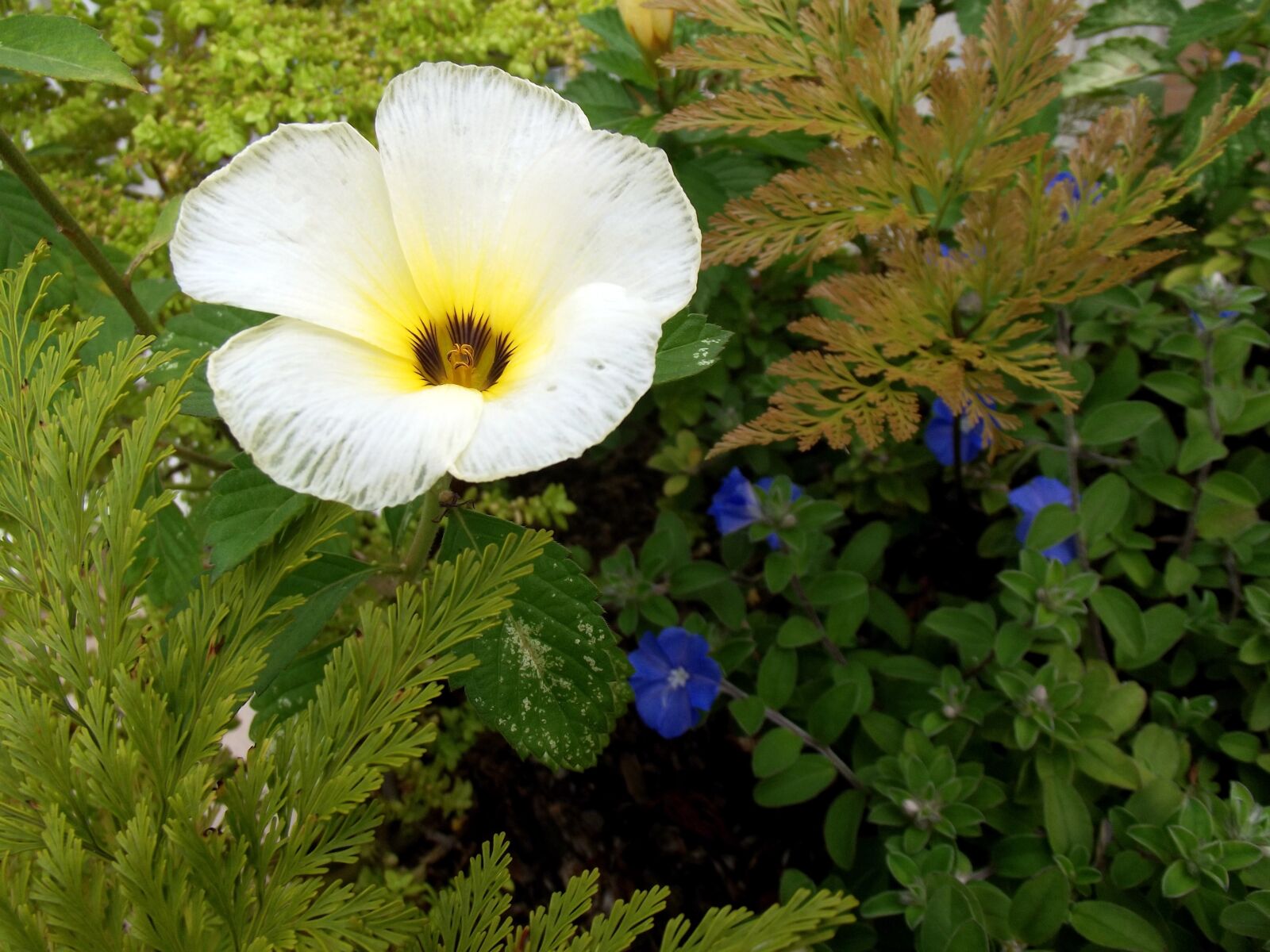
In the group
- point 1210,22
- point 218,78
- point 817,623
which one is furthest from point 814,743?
point 218,78

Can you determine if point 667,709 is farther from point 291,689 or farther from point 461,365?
point 461,365

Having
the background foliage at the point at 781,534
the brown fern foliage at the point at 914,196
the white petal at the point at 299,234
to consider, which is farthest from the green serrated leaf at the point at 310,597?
the brown fern foliage at the point at 914,196

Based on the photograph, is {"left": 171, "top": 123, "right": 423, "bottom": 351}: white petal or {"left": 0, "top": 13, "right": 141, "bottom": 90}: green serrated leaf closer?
{"left": 171, "top": 123, "right": 423, "bottom": 351}: white petal

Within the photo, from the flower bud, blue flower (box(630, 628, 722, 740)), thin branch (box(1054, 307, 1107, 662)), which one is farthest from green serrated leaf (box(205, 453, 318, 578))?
thin branch (box(1054, 307, 1107, 662))

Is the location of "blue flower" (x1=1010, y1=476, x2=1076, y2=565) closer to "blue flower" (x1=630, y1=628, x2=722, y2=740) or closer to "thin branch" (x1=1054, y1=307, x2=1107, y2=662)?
"thin branch" (x1=1054, y1=307, x2=1107, y2=662)

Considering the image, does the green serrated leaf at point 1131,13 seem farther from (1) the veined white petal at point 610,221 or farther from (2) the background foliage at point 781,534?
(1) the veined white petal at point 610,221

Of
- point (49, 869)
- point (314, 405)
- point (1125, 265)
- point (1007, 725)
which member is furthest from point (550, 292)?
point (1007, 725)
